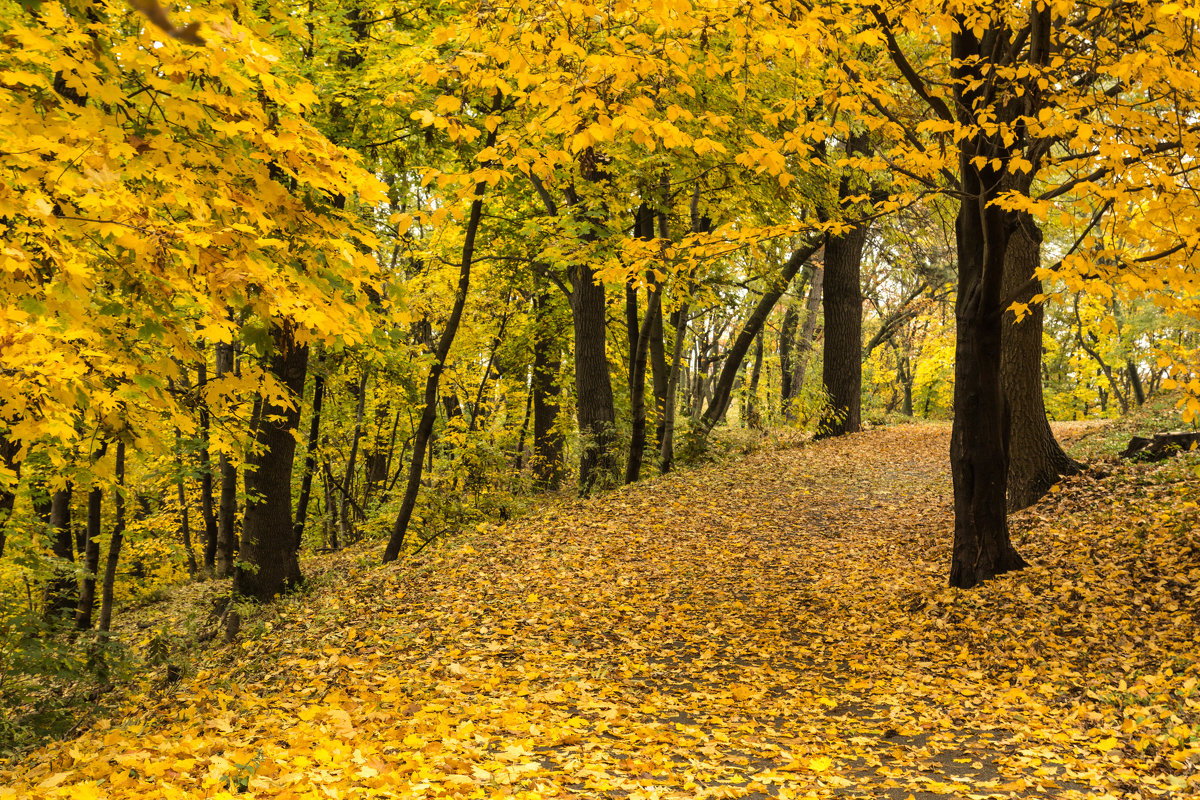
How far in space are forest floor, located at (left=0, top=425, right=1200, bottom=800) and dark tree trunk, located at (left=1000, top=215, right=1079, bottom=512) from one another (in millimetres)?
393

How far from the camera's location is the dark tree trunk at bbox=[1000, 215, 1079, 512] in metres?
9.48

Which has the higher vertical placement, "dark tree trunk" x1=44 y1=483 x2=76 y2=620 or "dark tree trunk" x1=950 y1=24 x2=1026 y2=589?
"dark tree trunk" x1=950 y1=24 x2=1026 y2=589

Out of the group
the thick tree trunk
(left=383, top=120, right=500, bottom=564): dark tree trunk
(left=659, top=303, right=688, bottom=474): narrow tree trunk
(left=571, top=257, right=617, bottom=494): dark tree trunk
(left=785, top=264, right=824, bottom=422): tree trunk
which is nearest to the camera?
(left=383, top=120, right=500, bottom=564): dark tree trunk

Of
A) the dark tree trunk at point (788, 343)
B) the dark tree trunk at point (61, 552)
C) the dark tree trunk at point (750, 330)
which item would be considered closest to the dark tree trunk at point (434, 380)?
the dark tree trunk at point (61, 552)

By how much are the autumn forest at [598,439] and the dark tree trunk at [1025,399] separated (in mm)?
60

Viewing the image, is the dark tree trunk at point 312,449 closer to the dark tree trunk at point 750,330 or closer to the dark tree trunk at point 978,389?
the dark tree trunk at point 750,330

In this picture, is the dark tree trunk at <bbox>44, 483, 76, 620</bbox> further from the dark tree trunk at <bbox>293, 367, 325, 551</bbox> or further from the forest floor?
the forest floor

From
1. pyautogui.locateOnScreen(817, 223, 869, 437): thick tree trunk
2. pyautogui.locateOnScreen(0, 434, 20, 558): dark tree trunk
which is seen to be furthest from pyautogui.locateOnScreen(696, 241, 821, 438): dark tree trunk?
pyautogui.locateOnScreen(0, 434, 20, 558): dark tree trunk

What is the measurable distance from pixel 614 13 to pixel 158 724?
5.91 m

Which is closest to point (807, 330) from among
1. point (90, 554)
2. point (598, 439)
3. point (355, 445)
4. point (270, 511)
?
point (598, 439)

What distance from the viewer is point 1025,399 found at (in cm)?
954

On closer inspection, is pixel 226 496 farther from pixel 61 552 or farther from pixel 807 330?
pixel 807 330

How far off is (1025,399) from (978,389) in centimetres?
276

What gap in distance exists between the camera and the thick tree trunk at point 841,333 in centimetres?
1688
